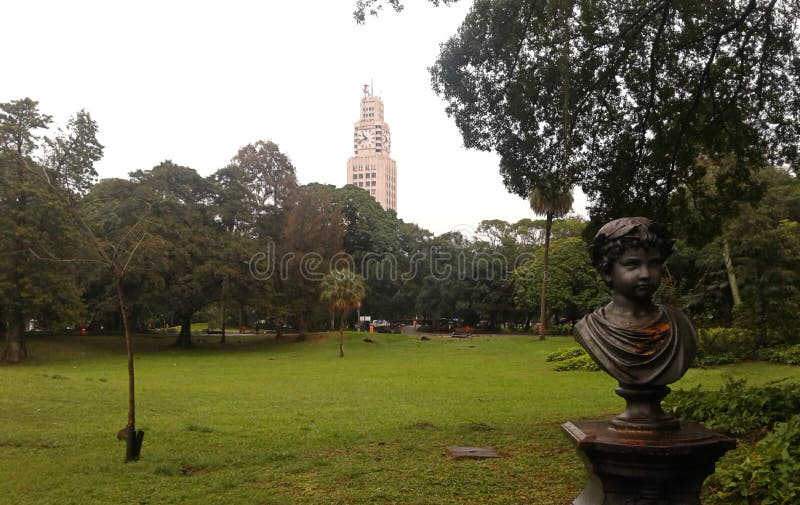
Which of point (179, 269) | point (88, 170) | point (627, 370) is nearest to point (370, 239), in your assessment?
point (179, 269)

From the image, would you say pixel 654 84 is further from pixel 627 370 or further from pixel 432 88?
pixel 627 370

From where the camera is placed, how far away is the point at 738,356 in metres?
21.0

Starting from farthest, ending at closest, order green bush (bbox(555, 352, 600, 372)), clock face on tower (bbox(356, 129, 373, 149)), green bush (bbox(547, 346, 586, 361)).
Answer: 1. clock face on tower (bbox(356, 129, 373, 149))
2. green bush (bbox(547, 346, 586, 361))
3. green bush (bbox(555, 352, 600, 372))

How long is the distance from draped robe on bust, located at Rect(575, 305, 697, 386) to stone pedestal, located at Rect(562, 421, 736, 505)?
0.32 meters

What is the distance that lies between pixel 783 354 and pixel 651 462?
20049 mm

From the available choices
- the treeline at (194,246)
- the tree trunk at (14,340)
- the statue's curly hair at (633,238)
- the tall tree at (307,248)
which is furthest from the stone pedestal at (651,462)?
the tall tree at (307,248)

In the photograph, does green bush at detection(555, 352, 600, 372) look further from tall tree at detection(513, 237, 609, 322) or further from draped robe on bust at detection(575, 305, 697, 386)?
draped robe on bust at detection(575, 305, 697, 386)

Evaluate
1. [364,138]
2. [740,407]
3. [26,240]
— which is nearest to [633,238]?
[740,407]

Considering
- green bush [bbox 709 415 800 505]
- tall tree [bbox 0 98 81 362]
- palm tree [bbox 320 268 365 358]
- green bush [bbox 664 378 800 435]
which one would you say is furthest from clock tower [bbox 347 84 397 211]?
green bush [bbox 709 415 800 505]

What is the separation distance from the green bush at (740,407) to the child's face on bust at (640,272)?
5016mm

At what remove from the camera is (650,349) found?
3471 mm

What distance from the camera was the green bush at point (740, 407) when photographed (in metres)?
7.45

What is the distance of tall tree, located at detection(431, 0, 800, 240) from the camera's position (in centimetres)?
972

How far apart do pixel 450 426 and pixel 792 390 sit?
211 inches
